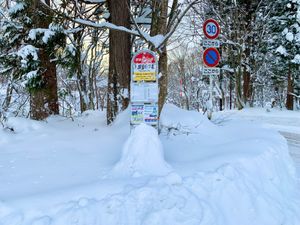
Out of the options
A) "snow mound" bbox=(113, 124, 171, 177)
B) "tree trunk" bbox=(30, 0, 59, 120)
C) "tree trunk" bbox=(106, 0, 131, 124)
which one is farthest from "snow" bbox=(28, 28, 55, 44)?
"snow mound" bbox=(113, 124, 171, 177)

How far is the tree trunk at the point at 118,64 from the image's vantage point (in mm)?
7081

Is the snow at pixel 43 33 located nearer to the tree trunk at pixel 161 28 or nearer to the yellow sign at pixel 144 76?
the tree trunk at pixel 161 28

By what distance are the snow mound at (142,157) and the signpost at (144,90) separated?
0.46 m

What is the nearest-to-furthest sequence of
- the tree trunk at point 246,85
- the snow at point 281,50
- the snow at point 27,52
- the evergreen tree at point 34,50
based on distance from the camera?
the snow at point 27,52 < the evergreen tree at point 34,50 < the snow at point 281,50 < the tree trunk at point 246,85

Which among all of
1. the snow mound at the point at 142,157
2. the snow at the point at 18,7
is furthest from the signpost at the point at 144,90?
the snow at the point at 18,7

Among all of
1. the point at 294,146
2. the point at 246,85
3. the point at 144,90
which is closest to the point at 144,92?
the point at 144,90

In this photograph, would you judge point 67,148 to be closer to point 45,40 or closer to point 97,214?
point 97,214

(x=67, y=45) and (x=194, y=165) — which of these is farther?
(x=67, y=45)

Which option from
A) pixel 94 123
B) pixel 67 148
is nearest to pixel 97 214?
pixel 67 148

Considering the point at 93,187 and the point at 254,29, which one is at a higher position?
the point at 254,29

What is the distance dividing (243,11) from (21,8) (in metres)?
13.9

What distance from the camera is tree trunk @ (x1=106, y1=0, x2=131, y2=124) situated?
23.2 feet

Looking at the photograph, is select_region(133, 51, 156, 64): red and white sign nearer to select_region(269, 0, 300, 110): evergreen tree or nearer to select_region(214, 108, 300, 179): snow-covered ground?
select_region(214, 108, 300, 179): snow-covered ground

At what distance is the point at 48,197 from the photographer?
3.05 meters
